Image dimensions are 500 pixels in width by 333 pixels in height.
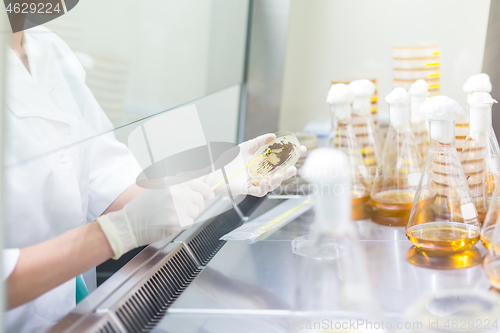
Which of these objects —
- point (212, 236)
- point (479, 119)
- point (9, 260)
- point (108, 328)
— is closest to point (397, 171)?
point (479, 119)

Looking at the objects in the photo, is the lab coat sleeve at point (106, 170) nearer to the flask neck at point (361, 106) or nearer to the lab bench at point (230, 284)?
the lab bench at point (230, 284)

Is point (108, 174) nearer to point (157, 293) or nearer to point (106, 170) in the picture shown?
point (106, 170)

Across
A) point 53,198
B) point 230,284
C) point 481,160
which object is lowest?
point 230,284

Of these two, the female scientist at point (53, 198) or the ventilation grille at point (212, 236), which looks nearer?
the female scientist at point (53, 198)

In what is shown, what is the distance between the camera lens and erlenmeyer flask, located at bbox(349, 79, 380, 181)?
3.98ft

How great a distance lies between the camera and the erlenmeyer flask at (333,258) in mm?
515

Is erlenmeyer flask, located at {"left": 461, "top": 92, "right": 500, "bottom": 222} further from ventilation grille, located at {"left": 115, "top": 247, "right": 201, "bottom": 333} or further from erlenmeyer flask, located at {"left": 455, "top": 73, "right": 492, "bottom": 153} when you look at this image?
ventilation grille, located at {"left": 115, "top": 247, "right": 201, "bottom": 333}

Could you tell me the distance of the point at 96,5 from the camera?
694mm

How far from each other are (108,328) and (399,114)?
0.81 meters

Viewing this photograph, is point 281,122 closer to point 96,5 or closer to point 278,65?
point 278,65

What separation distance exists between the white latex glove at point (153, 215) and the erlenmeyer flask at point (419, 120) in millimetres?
645

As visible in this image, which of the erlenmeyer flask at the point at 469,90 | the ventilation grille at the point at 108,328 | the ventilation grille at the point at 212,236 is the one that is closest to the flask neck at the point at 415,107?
the erlenmeyer flask at the point at 469,90

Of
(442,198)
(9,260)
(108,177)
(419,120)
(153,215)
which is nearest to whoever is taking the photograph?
(9,260)

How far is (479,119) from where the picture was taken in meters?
0.94
